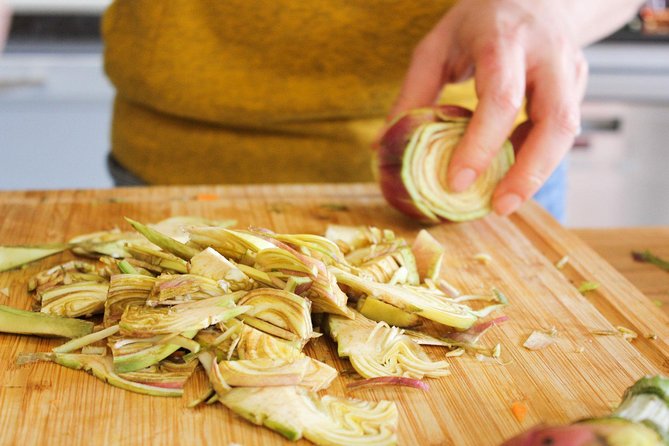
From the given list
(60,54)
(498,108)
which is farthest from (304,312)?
(60,54)

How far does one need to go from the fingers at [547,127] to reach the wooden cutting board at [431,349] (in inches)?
4.7

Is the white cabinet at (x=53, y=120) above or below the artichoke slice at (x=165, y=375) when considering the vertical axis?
below

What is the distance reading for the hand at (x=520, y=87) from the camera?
57.7 inches

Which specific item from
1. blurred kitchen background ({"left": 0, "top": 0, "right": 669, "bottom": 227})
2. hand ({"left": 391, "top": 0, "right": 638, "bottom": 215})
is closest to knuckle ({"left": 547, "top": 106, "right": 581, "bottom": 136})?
hand ({"left": 391, "top": 0, "right": 638, "bottom": 215})

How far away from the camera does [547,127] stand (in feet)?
4.91

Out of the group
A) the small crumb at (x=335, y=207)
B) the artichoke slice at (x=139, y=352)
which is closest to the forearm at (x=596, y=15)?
the small crumb at (x=335, y=207)

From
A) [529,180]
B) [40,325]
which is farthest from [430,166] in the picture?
[40,325]

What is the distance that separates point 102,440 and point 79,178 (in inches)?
92.8

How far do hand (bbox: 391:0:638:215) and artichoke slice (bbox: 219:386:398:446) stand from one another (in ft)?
2.15

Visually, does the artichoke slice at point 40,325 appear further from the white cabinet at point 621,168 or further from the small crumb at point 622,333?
the white cabinet at point 621,168

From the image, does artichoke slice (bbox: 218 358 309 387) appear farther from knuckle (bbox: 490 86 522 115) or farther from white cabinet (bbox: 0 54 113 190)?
white cabinet (bbox: 0 54 113 190)

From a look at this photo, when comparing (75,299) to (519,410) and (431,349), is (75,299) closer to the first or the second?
(431,349)

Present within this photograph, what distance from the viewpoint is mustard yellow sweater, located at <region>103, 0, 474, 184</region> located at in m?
1.79

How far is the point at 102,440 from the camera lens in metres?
0.89
